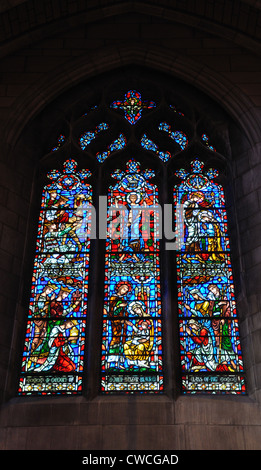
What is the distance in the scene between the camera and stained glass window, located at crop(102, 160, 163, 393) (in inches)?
257

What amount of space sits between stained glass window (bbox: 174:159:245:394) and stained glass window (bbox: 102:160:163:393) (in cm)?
32

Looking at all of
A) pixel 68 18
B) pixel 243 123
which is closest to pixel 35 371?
pixel 243 123

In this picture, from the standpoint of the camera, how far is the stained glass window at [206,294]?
6508 millimetres

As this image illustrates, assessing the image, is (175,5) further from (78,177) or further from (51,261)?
(51,261)

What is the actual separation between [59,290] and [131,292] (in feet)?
2.76

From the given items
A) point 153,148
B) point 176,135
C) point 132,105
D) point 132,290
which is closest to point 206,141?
point 176,135

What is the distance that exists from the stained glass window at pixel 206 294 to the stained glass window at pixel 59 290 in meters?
1.16

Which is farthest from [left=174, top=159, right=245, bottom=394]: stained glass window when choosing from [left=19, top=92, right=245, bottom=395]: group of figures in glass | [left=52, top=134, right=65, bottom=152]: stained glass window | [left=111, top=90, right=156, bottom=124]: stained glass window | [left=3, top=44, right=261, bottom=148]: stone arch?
[left=52, top=134, right=65, bottom=152]: stained glass window

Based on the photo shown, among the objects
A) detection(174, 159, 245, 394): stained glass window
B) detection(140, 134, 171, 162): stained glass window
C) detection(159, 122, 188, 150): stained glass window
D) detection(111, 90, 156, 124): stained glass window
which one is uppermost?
detection(111, 90, 156, 124): stained glass window

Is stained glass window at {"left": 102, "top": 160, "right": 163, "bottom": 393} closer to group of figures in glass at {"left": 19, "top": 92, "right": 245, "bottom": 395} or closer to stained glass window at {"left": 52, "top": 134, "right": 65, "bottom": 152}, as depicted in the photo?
group of figures in glass at {"left": 19, "top": 92, "right": 245, "bottom": 395}

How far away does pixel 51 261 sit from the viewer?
7492 mm

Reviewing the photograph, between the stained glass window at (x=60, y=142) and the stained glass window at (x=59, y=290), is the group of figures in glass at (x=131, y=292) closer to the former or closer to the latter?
the stained glass window at (x=59, y=290)

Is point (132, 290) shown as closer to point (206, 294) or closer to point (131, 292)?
point (131, 292)

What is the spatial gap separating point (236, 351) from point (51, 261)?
8.02 ft
